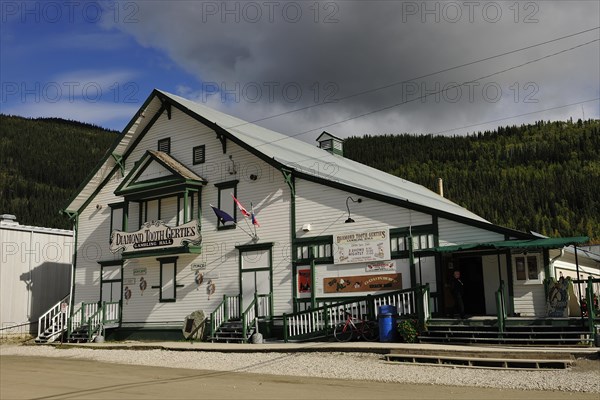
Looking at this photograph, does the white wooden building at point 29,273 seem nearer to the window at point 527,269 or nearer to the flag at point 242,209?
the flag at point 242,209

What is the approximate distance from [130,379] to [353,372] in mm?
5130

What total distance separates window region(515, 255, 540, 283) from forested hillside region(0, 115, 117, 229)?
71.6 metres

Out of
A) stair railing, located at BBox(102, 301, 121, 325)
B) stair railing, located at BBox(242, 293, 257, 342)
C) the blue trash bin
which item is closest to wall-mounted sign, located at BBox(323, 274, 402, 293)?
the blue trash bin

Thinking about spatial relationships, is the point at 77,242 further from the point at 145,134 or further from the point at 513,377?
the point at 513,377

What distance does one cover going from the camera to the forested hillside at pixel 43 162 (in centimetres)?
9469

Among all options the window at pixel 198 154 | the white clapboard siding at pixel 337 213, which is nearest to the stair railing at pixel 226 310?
the white clapboard siding at pixel 337 213

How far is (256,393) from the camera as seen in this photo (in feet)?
37.0

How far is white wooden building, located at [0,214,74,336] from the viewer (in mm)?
28203

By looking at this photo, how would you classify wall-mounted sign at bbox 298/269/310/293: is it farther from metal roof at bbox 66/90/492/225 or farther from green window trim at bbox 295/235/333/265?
metal roof at bbox 66/90/492/225

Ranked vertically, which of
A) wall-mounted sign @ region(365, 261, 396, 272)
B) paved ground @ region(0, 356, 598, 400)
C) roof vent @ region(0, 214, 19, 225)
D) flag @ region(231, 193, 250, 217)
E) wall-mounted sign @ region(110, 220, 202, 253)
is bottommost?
paved ground @ region(0, 356, 598, 400)

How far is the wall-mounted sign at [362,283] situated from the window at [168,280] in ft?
22.8

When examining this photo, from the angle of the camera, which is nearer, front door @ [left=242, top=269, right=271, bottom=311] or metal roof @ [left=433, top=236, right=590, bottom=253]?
metal roof @ [left=433, top=236, right=590, bottom=253]

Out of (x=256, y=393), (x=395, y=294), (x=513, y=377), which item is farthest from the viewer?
(x=395, y=294)

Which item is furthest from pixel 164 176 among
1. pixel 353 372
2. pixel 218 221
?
pixel 353 372
